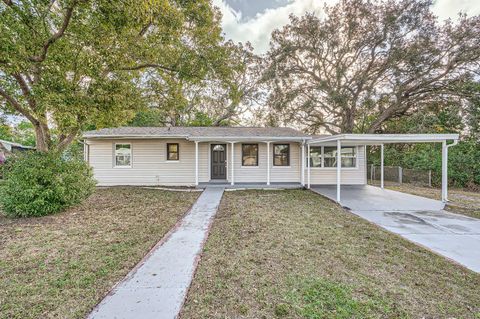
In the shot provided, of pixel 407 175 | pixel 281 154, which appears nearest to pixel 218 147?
pixel 281 154

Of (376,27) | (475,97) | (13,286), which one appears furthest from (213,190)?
(475,97)

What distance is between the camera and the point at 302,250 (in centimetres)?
393

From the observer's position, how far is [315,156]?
12023mm

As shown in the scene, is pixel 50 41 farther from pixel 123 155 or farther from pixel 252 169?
pixel 252 169

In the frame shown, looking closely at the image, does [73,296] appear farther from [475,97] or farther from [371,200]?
[475,97]

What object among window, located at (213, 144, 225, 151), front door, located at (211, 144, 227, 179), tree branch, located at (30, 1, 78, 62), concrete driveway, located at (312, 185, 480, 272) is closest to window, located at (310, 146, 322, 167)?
concrete driveway, located at (312, 185, 480, 272)

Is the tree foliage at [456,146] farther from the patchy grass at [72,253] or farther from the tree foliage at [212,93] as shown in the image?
the patchy grass at [72,253]

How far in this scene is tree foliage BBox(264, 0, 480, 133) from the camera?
1339 cm

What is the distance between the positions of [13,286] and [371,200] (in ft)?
32.4

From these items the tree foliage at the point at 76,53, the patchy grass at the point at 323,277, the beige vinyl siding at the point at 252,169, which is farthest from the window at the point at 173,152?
the patchy grass at the point at 323,277

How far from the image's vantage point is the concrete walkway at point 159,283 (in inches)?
89.9

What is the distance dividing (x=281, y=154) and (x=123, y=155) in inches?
341

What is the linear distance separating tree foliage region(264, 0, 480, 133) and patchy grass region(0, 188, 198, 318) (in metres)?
13.9

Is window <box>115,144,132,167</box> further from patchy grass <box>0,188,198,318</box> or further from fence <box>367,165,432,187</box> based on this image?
fence <box>367,165,432,187</box>
